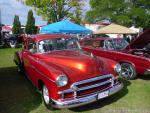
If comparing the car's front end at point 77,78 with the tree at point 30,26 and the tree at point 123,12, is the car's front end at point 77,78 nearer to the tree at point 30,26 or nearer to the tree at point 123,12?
the tree at point 123,12

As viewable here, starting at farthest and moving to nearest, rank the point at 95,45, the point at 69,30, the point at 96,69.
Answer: the point at 69,30, the point at 95,45, the point at 96,69

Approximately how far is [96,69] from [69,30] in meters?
9.37

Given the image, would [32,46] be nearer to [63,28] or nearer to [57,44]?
[57,44]

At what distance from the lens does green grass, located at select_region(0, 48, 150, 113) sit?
579 cm

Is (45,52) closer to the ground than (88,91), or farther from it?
farther from it

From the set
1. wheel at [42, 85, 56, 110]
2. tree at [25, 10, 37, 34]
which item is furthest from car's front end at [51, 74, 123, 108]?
tree at [25, 10, 37, 34]

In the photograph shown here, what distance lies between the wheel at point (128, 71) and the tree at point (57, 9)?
2590cm

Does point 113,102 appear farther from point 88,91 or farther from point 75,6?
point 75,6

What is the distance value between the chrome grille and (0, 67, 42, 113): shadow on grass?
1272 mm

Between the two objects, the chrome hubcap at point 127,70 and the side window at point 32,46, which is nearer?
the side window at point 32,46

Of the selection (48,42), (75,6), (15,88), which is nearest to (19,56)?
(15,88)

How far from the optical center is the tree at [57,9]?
3425 cm

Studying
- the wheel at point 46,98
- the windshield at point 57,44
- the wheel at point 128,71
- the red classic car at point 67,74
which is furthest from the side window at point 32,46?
the wheel at point 128,71

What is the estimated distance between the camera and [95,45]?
1034 centimetres
